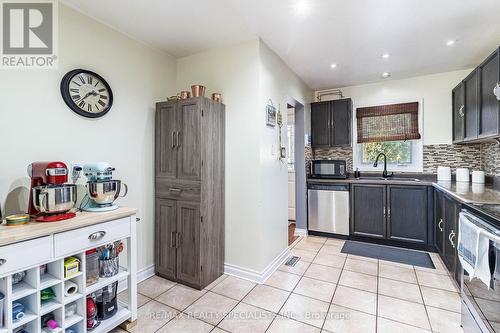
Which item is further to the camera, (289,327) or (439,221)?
(439,221)

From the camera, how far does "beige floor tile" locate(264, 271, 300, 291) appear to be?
240 cm

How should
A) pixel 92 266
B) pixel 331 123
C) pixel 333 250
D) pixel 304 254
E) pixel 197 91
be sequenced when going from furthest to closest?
pixel 331 123 < pixel 333 250 < pixel 304 254 < pixel 197 91 < pixel 92 266

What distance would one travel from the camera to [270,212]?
2740mm

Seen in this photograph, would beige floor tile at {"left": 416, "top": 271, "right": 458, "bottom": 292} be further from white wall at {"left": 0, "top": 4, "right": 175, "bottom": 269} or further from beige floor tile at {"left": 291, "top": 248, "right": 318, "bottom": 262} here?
white wall at {"left": 0, "top": 4, "right": 175, "bottom": 269}

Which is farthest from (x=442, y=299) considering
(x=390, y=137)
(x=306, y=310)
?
(x=390, y=137)

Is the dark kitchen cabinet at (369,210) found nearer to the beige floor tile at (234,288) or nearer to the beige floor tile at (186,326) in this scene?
the beige floor tile at (234,288)

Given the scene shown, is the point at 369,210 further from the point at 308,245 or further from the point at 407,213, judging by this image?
the point at 308,245

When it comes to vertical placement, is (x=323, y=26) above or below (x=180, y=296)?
above

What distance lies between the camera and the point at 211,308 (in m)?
2.03

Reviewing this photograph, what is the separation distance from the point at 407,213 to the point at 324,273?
1.60 metres

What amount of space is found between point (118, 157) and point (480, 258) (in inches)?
111

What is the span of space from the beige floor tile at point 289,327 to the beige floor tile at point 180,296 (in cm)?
76

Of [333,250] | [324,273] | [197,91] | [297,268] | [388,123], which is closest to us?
[197,91]

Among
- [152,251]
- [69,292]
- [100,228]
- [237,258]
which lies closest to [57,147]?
[100,228]
